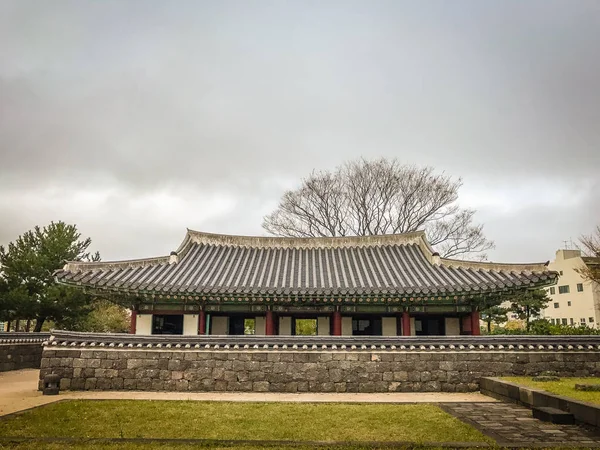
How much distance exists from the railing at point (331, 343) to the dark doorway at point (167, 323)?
3.49 metres

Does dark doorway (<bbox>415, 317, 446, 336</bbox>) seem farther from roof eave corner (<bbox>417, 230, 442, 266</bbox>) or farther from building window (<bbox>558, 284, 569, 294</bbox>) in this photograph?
building window (<bbox>558, 284, 569, 294</bbox>)

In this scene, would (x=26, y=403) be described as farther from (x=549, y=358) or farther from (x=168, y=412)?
(x=549, y=358)

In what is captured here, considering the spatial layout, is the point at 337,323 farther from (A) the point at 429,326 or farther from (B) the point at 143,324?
(B) the point at 143,324

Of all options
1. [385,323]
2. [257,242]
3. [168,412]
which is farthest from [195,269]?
[168,412]

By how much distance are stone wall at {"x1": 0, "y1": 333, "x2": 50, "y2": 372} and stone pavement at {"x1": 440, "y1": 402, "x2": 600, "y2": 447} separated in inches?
718

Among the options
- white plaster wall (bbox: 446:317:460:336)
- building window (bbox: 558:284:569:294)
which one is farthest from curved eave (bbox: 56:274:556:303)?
building window (bbox: 558:284:569:294)

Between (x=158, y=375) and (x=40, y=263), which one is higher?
(x=40, y=263)

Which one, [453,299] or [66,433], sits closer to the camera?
[66,433]

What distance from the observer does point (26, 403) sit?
10.7 m

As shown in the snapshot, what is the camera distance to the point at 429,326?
17031 mm

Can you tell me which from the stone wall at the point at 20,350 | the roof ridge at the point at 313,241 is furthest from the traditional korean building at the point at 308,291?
the stone wall at the point at 20,350

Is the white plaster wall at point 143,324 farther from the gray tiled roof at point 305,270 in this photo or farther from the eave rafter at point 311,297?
the gray tiled roof at point 305,270

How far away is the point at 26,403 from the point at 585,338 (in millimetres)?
15254

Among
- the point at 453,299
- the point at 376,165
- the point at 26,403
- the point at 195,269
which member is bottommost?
the point at 26,403
